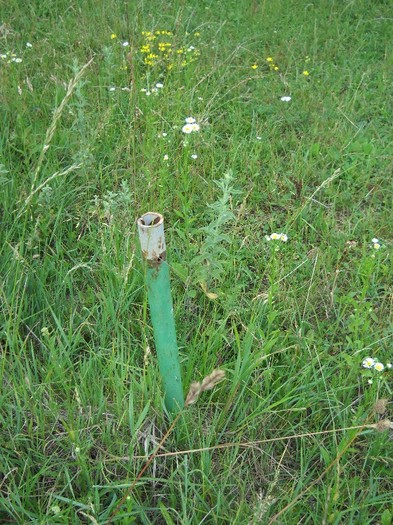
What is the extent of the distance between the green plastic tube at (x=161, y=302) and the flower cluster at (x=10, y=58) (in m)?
2.42

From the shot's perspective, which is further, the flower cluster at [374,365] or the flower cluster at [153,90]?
the flower cluster at [153,90]

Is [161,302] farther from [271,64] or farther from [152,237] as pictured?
[271,64]

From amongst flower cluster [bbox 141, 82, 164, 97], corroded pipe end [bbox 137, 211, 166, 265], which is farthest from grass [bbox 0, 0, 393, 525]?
corroded pipe end [bbox 137, 211, 166, 265]

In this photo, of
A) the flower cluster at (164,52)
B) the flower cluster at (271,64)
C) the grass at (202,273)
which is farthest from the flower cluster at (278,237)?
the flower cluster at (271,64)

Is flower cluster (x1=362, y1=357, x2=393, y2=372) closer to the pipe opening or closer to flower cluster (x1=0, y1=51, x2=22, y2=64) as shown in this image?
the pipe opening

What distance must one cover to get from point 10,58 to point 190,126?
1.38 meters

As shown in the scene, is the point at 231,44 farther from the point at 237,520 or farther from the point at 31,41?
the point at 237,520

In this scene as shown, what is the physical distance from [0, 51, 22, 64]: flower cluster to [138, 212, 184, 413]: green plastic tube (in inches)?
95.4

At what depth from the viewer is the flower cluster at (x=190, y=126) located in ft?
10.4

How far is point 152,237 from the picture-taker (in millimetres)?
1528

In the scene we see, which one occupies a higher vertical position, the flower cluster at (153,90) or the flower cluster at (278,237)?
the flower cluster at (153,90)

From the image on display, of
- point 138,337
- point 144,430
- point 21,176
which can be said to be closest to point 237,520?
point 144,430

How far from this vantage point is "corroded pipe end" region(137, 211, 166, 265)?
1.52 metres

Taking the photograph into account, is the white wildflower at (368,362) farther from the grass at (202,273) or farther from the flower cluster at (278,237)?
the flower cluster at (278,237)
